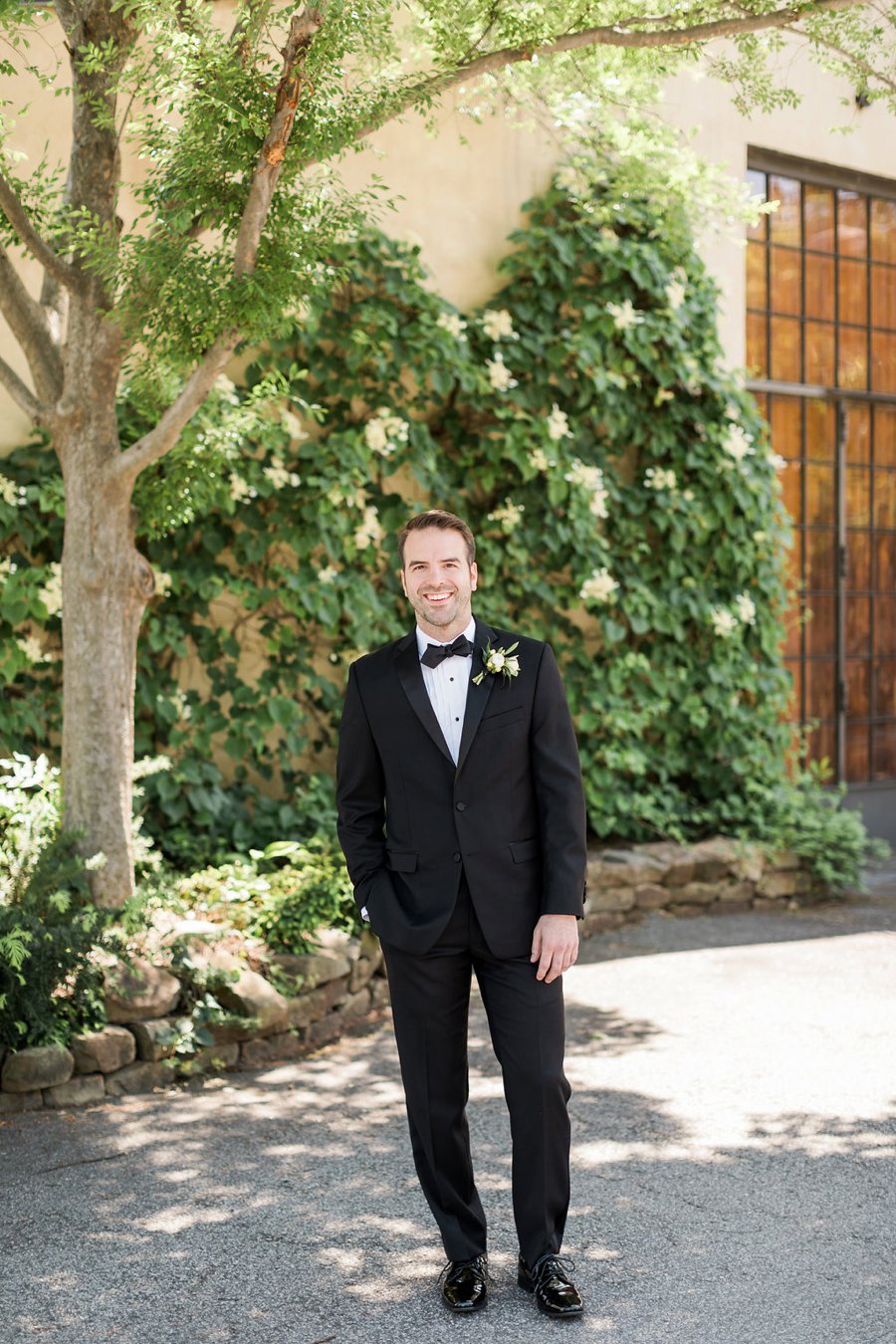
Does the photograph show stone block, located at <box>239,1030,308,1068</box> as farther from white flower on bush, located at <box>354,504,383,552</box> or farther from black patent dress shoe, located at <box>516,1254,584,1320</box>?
white flower on bush, located at <box>354,504,383,552</box>

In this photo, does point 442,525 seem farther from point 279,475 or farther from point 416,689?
point 279,475

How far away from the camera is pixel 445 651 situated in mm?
3080

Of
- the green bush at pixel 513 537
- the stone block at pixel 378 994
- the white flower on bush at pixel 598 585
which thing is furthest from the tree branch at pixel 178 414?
the white flower on bush at pixel 598 585

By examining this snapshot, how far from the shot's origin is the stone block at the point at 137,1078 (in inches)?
175

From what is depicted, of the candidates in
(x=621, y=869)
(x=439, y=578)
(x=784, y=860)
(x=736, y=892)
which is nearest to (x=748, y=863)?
(x=736, y=892)

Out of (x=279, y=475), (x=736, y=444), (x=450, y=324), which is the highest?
(x=450, y=324)

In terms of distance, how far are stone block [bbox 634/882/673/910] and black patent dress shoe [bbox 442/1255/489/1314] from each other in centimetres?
404

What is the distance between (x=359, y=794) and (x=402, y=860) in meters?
0.20

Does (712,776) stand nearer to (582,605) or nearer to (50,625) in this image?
(582,605)

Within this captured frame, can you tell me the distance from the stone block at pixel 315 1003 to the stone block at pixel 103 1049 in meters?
0.61

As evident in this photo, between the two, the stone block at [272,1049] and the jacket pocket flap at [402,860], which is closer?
the jacket pocket flap at [402,860]

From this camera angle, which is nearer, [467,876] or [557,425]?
[467,876]

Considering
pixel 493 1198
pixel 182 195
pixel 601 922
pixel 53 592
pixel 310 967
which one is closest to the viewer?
pixel 493 1198

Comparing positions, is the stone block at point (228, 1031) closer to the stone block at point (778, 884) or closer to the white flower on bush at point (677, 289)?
the stone block at point (778, 884)
